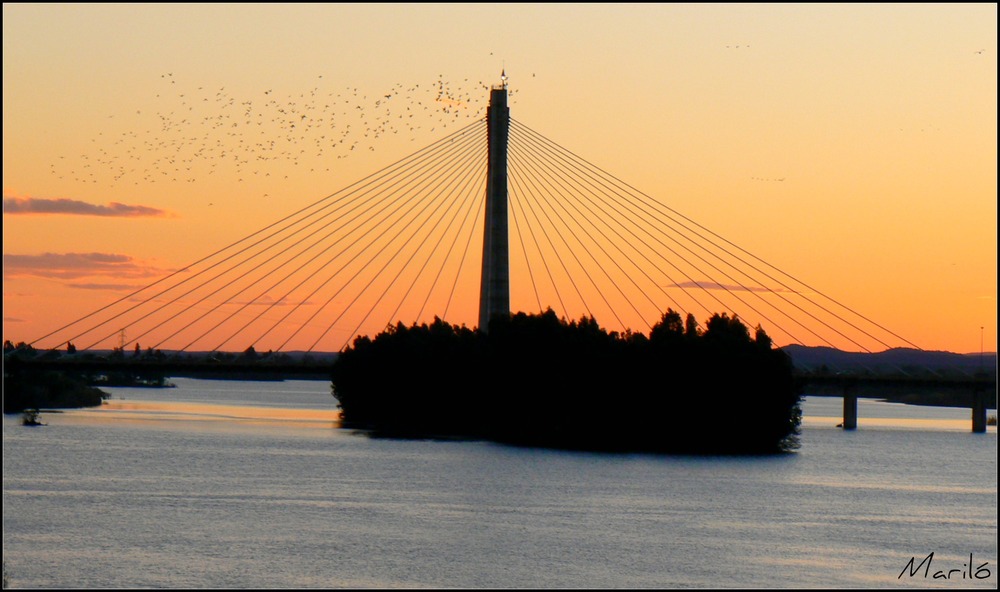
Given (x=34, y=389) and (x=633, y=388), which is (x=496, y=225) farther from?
(x=34, y=389)

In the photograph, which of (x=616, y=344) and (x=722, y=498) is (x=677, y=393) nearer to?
(x=616, y=344)

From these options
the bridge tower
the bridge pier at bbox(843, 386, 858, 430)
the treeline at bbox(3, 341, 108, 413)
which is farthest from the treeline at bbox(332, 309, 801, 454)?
the treeline at bbox(3, 341, 108, 413)

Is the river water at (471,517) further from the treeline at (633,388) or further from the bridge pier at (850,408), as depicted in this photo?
the bridge pier at (850,408)

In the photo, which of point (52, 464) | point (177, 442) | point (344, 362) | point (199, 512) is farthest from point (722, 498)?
point (344, 362)

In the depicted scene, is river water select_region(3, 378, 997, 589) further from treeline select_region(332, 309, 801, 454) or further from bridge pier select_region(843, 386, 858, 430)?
bridge pier select_region(843, 386, 858, 430)

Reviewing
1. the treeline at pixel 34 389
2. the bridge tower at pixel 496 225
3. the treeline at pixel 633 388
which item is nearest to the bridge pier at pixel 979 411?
the treeline at pixel 633 388

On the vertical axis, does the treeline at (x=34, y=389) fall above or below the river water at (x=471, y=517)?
above
